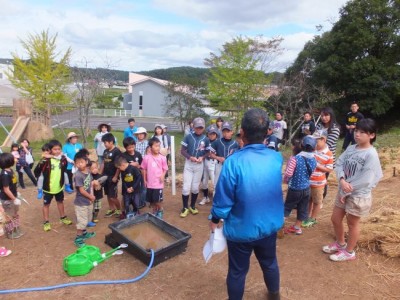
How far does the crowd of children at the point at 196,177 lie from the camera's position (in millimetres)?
3197

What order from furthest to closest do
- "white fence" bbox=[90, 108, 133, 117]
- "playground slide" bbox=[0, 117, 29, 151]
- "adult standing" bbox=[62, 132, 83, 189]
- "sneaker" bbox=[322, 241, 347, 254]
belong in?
"white fence" bbox=[90, 108, 133, 117]
"playground slide" bbox=[0, 117, 29, 151]
"adult standing" bbox=[62, 132, 83, 189]
"sneaker" bbox=[322, 241, 347, 254]

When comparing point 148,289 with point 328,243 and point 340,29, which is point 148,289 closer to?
point 328,243

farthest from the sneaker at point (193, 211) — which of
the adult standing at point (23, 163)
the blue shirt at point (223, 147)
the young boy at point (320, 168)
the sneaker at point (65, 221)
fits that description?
the adult standing at point (23, 163)

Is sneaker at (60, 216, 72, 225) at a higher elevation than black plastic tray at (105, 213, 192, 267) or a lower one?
lower

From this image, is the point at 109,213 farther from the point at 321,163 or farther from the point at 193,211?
the point at 321,163

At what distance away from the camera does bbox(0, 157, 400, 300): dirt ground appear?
9.95 feet

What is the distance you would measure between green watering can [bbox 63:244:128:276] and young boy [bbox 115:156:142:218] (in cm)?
113

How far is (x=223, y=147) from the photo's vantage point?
493 centimetres

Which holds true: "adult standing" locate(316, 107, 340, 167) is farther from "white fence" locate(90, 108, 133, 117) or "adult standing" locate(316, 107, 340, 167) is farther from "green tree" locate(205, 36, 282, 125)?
"white fence" locate(90, 108, 133, 117)

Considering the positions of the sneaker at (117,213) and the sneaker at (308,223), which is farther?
the sneaker at (117,213)

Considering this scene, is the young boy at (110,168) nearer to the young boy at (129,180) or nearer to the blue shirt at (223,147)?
the young boy at (129,180)

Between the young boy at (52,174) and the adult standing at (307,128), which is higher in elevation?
the adult standing at (307,128)

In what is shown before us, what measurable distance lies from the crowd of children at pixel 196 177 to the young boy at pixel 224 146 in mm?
17

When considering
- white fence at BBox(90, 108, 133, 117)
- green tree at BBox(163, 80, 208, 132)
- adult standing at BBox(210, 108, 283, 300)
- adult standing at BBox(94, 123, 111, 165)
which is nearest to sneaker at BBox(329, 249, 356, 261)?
adult standing at BBox(210, 108, 283, 300)
